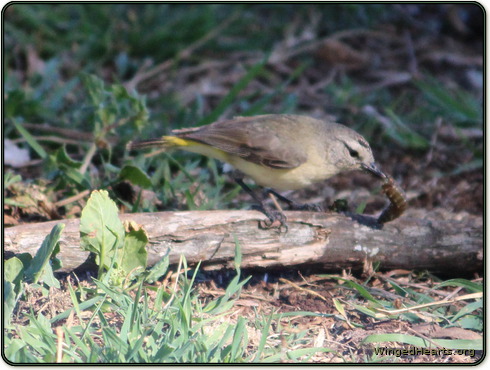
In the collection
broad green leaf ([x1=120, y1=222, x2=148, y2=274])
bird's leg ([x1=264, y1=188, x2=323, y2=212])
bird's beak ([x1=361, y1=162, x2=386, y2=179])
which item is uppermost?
broad green leaf ([x1=120, y1=222, x2=148, y2=274])

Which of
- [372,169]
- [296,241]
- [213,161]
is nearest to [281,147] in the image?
[372,169]

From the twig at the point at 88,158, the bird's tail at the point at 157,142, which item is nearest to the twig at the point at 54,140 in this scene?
the twig at the point at 88,158

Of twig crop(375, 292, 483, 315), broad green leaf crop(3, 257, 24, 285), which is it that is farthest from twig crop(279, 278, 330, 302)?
broad green leaf crop(3, 257, 24, 285)

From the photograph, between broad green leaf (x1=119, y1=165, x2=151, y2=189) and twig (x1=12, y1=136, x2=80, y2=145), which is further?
twig (x1=12, y1=136, x2=80, y2=145)

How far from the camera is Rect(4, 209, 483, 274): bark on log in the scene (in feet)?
13.0

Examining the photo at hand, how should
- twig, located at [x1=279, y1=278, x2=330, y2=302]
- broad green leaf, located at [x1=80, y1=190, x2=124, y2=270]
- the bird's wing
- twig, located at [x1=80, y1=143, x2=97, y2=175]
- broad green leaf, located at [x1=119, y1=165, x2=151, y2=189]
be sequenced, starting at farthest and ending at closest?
1. twig, located at [x1=80, y1=143, x2=97, y2=175]
2. the bird's wing
3. broad green leaf, located at [x1=119, y1=165, x2=151, y2=189]
4. twig, located at [x1=279, y1=278, x2=330, y2=302]
5. broad green leaf, located at [x1=80, y1=190, x2=124, y2=270]

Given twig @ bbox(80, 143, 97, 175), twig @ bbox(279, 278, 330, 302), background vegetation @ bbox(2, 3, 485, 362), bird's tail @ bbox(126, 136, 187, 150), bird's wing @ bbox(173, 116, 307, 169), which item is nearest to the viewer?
background vegetation @ bbox(2, 3, 485, 362)

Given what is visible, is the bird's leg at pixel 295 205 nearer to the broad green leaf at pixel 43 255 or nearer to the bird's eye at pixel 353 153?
the bird's eye at pixel 353 153

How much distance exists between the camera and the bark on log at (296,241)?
3.96m

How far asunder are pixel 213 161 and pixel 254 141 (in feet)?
3.22

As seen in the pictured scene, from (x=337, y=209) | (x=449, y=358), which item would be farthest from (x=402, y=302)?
(x=337, y=209)

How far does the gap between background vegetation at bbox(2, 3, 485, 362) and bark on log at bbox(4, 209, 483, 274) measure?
0.44ft

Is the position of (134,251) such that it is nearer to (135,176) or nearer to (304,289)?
(135,176)

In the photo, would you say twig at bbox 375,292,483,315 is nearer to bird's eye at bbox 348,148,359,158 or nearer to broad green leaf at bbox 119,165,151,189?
bird's eye at bbox 348,148,359,158
